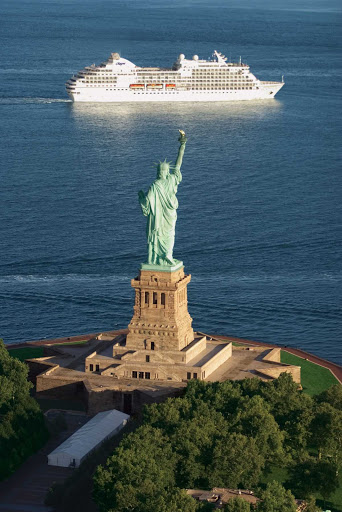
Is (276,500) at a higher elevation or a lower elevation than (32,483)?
lower

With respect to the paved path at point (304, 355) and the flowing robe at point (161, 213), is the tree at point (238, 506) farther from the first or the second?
the paved path at point (304, 355)

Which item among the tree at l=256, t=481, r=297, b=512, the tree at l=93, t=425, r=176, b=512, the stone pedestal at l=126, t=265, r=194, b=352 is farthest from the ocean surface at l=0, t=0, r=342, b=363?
the tree at l=256, t=481, r=297, b=512

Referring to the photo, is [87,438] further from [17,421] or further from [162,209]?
[162,209]

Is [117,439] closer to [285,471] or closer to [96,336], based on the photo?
[285,471]

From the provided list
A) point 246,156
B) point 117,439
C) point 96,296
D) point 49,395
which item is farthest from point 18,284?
point 246,156

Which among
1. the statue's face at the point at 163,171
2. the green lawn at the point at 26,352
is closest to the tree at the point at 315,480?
the statue's face at the point at 163,171

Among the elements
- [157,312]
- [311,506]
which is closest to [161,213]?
[157,312]
